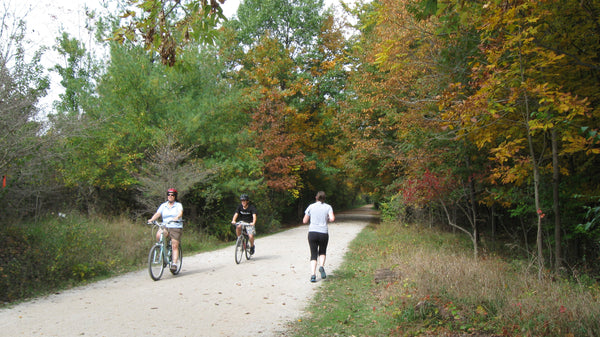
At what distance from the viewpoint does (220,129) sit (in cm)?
1836

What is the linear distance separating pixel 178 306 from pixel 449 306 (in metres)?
4.06

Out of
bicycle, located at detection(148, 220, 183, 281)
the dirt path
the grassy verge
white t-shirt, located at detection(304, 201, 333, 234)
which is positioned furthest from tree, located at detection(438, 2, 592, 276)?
bicycle, located at detection(148, 220, 183, 281)

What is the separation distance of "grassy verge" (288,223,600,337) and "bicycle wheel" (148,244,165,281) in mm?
3538

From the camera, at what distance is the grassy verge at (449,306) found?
4527 millimetres

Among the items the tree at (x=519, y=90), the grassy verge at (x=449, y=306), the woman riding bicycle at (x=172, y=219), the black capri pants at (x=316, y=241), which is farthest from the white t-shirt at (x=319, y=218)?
the tree at (x=519, y=90)

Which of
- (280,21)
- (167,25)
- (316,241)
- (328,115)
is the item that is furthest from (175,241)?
(280,21)

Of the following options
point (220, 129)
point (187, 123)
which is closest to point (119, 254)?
point (187, 123)

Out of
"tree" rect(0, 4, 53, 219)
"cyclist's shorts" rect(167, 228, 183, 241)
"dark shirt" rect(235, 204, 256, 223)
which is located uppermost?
"tree" rect(0, 4, 53, 219)

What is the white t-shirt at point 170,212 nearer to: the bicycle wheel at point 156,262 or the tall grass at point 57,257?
the bicycle wheel at point 156,262

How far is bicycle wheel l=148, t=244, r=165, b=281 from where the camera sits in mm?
8273

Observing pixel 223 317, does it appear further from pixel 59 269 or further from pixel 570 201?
pixel 570 201

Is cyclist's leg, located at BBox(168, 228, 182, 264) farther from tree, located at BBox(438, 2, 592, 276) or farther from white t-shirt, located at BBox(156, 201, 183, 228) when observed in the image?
tree, located at BBox(438, 2, 592, 276)

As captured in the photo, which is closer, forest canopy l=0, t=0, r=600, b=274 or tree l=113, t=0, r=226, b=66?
tree l=113, t=0, r=226, b=66

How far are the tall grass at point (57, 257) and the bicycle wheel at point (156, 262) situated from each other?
52.8 inches
